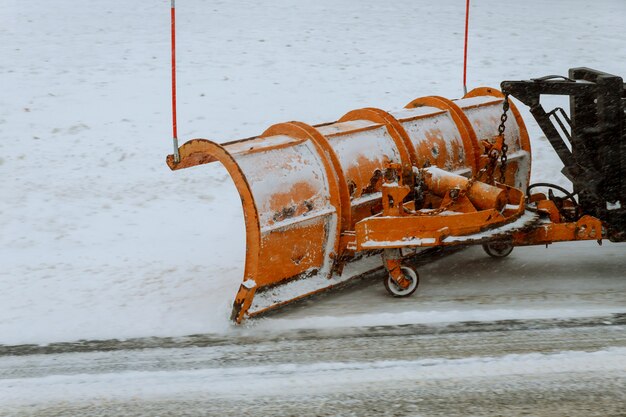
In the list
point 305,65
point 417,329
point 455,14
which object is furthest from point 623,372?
point 455,14

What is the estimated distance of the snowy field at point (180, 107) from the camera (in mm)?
6758

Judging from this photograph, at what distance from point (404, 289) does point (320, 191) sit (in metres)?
0.98

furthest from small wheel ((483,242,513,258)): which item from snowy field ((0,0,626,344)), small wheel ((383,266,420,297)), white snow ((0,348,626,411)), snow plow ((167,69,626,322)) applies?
white snow ((0,348,626,411))

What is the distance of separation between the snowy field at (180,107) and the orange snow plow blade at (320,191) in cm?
37

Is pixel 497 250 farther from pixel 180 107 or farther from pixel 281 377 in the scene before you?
pixel 180 107

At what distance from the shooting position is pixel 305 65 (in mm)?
12516

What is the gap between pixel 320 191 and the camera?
6.27 meters

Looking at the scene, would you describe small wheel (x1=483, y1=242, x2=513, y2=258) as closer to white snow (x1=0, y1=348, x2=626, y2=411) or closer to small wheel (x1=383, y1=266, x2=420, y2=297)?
small wheel (x1=383, y1=266, x2=420, y2=297)

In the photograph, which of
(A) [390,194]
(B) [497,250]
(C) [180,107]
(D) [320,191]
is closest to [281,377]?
(D) [320,191]

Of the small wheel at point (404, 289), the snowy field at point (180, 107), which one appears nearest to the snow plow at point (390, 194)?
the small wheel at point (404, 289)

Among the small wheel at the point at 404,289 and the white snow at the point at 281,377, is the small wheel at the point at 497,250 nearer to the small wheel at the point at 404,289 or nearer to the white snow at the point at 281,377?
the small wheel at the point at 404,289

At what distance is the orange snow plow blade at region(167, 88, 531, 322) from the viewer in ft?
19.3

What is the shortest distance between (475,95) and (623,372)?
3794 millimetres

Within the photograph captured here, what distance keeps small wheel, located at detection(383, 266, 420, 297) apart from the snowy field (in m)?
0.45
